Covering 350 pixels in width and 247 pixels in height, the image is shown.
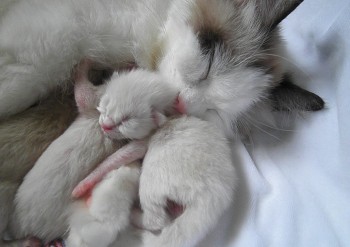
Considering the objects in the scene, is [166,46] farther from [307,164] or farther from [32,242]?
[32,242]

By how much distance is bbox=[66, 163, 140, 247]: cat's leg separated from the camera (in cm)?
82

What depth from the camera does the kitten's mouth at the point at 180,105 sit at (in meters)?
0.99

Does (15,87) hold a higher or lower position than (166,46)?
lower

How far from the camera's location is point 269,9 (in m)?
0.98

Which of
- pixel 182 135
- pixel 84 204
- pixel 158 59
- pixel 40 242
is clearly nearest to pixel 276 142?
pixel 182 135

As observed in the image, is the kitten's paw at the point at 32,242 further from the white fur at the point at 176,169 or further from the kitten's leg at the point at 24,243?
the white fur at the point at 176,169

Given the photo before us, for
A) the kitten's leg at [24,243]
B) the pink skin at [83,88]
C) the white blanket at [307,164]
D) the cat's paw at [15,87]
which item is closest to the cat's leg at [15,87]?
the cat's paw at [15,87]

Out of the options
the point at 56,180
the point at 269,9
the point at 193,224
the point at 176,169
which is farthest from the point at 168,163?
the point at 269,9

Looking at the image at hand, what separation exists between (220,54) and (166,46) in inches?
6.5

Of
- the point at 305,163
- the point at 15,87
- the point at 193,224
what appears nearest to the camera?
the point at 193,224

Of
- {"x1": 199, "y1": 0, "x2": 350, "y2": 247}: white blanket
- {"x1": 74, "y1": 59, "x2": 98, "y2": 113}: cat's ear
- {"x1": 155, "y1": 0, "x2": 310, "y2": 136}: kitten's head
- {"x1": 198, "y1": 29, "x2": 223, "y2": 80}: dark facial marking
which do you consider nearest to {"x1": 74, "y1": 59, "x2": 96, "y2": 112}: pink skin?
{"x1": 74, "y1": 59, "x2": 98, "y2": 113}: cat's ear

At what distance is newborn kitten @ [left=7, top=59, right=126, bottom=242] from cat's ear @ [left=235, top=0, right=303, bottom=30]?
0.56 metres

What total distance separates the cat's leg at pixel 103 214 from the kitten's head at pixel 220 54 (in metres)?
0.29

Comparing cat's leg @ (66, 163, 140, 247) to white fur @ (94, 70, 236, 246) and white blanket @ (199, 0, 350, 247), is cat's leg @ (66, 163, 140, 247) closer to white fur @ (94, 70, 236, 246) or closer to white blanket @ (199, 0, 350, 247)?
white fur @ (94, 70, 236, 246)
